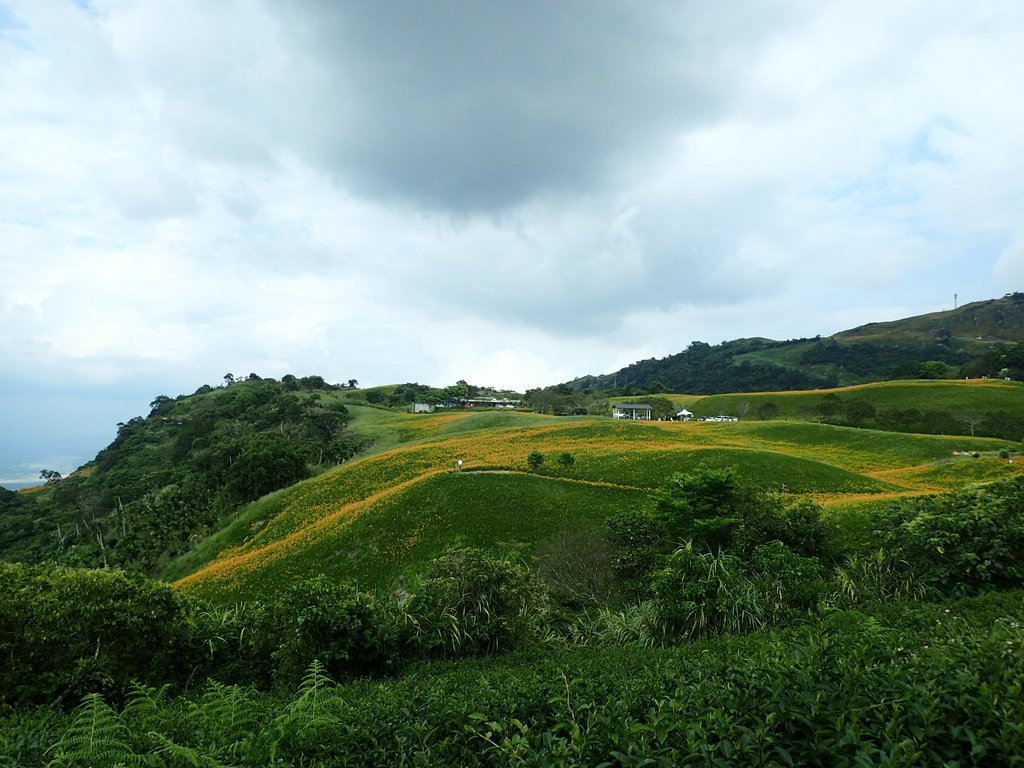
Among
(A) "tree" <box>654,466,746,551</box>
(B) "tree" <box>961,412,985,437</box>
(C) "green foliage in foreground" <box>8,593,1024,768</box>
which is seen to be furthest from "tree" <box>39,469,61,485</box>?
(B) "tree" <box>961,412,985,437</box>

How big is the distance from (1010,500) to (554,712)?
12368 millimetres

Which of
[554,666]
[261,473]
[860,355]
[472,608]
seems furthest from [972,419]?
[860,355]

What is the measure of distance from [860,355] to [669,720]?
181660 mm

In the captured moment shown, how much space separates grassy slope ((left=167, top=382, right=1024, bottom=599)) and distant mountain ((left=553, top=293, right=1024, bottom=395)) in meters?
75.7

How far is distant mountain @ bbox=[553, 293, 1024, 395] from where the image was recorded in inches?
5482

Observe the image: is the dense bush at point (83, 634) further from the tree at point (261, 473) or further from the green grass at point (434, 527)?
the tree at point (261, 473)

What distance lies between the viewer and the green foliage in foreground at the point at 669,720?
10.5 feet

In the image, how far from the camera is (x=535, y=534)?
21578 mm

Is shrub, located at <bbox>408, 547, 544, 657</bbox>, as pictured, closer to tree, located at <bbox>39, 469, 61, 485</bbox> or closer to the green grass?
the green grass

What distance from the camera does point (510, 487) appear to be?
27.0 meters

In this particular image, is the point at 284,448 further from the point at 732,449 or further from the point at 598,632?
the point at 598,632

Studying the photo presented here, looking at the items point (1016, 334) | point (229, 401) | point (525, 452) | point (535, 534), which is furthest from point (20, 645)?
point (1016, 334)

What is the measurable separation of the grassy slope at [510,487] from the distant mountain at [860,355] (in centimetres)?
7568

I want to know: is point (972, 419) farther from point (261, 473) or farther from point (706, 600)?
point (261, 473)
